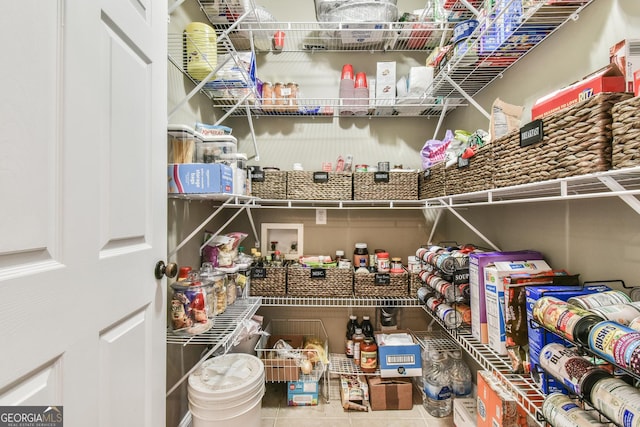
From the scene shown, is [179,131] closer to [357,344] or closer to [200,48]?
[200,48]

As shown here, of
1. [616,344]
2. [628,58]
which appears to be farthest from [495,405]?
[628,58]

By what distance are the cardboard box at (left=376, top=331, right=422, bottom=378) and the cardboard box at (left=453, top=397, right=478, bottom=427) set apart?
0.82ft

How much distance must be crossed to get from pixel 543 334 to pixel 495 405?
0.45 m

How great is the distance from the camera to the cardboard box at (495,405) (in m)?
1.04

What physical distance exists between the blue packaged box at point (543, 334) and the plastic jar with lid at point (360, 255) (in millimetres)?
1161

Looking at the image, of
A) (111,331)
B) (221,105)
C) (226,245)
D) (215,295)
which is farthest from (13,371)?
(221,105)

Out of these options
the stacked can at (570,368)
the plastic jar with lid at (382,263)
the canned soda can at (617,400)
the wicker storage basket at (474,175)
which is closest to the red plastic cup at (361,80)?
the wicker storage basket at (474,175)

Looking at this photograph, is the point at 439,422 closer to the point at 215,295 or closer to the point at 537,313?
the point at 537,313

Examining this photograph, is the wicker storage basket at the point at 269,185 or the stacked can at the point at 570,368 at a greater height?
the wicker storage basket at the point at 269,185

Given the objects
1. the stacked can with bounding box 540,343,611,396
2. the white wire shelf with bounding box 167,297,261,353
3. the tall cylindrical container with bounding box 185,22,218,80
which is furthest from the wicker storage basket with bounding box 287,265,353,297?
the tall cylindrical container with bounding box 185,22,218,80

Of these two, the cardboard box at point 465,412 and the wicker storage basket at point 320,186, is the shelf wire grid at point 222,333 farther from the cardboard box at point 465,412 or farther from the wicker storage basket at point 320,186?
the cardboard box at point 465,412

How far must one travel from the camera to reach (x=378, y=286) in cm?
187

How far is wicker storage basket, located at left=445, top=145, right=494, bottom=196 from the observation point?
1128mm

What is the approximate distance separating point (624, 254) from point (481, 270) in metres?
0.41
